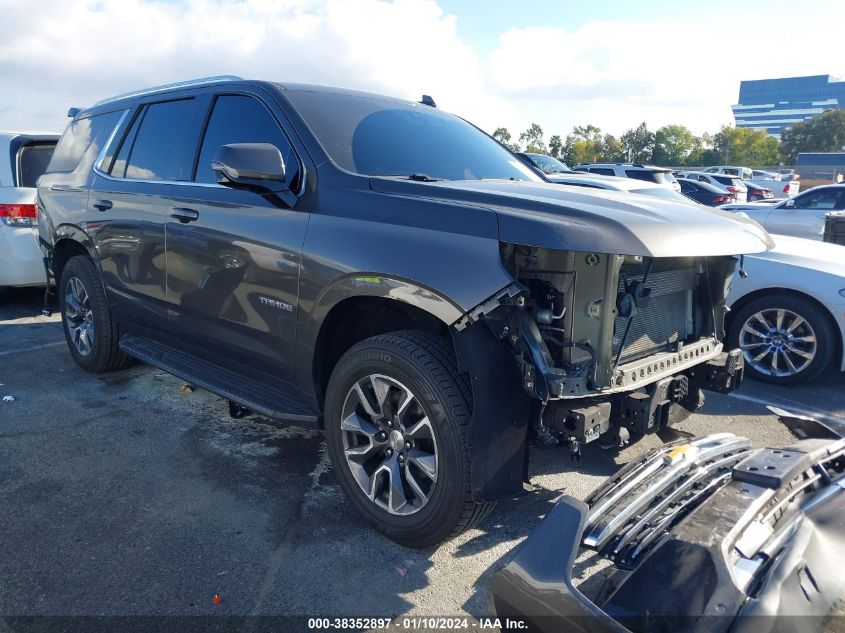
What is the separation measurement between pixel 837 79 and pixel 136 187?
18122cm

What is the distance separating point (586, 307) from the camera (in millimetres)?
2600

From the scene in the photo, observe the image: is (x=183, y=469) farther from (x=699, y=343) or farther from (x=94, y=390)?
(x=699, y=343)

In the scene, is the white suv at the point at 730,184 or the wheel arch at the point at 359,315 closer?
the wheel arch at the point at 359,315

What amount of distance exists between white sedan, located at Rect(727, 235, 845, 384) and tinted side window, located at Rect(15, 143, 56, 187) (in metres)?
7.18

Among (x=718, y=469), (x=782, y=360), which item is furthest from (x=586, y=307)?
(x=782, y=360)

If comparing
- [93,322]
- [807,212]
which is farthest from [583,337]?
[807,212]

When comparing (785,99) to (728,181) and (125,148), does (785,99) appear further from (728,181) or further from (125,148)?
(125,148)

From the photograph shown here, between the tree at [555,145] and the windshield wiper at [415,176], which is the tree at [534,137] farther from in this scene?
the windshield wiper at [415,176]

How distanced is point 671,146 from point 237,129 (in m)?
72.2

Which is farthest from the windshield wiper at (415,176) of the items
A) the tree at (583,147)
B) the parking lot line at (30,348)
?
the tree at (583,147)

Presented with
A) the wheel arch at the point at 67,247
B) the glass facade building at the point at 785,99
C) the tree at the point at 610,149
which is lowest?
the wheel arch at the point at 67,247

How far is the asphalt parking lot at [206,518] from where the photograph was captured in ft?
8.72

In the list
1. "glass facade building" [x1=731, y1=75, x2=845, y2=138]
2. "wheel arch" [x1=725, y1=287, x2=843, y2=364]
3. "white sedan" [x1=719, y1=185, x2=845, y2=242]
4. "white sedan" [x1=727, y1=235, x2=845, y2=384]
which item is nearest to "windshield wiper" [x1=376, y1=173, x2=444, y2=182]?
"white sedan" [x1=727, y1=235, x2=845, y2=384]

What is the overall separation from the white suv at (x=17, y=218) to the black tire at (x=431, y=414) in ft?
18.8
